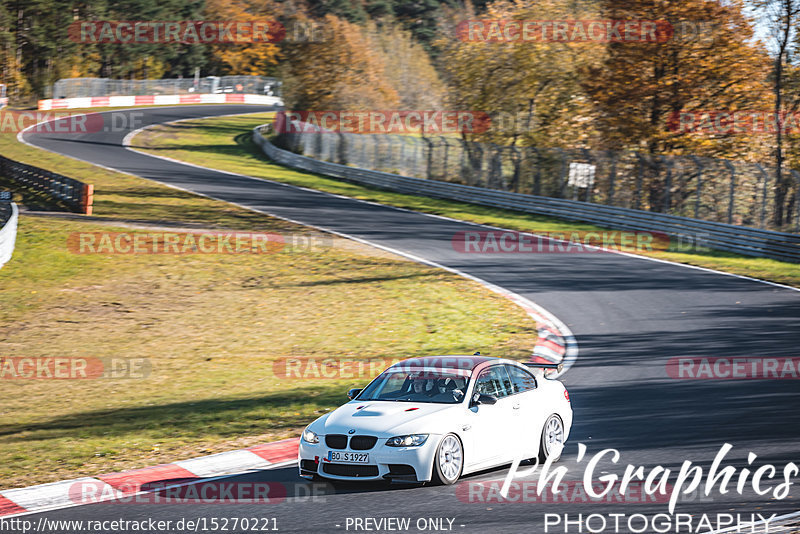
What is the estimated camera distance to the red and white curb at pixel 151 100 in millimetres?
66625

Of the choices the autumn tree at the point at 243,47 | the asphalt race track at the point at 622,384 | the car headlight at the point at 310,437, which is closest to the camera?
the asphalt race track at the point at 622,384

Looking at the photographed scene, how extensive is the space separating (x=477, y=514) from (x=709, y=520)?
6.78 feet

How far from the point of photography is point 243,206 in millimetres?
33562

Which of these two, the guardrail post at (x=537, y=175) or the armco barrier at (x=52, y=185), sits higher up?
the guardrail post at (x=537, y=175)

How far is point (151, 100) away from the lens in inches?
3019

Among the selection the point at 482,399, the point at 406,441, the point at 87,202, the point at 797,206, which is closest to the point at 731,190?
the point at 797,206

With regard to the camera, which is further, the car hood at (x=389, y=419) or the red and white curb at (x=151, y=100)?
the red and white curb at (x=151, y=100)

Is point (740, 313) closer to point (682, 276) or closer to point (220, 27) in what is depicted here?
point (682, 276)

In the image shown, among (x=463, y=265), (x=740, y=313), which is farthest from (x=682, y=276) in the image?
(x=463, y=265)

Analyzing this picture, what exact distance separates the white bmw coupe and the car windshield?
11 millimetres

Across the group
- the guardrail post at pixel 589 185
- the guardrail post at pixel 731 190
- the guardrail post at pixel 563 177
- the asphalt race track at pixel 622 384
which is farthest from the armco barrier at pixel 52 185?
the guardrail post at pixel 731 190

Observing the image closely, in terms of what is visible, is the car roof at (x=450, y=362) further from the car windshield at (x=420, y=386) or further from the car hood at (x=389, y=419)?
the car hood at (x=389, y=419)

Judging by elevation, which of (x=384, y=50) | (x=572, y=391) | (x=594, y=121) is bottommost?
(x=572, y=391)

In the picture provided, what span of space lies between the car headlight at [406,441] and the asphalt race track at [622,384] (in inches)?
19.4
